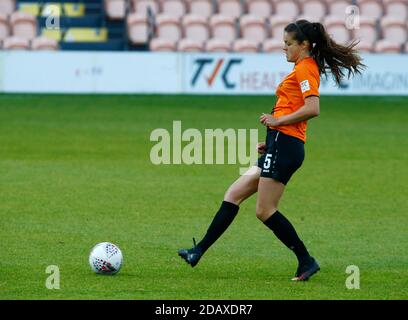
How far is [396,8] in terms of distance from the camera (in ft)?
107

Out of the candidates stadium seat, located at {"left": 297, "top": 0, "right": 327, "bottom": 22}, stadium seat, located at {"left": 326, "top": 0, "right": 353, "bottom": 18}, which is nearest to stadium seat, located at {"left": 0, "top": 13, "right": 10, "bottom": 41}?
stadium seat, located at {"left": 297, "top": 0, "right": 327, "bottom": 22}

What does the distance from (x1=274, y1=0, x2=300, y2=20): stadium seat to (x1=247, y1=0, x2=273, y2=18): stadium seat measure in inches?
8.4

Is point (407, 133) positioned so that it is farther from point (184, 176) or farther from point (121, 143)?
Result: point (184, 176)

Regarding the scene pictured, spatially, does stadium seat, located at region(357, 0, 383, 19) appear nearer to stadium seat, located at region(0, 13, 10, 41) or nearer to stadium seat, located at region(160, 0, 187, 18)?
stadium seat, located at region(160, 0, 187, 18)

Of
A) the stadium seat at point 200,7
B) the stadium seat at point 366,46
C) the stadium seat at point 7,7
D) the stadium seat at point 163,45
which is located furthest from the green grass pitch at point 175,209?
the stadium seat at point 200,7

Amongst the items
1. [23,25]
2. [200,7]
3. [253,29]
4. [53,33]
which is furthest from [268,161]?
[200,7]

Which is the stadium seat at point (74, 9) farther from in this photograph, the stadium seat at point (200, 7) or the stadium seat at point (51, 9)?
the stadium seat at point (200, 7)

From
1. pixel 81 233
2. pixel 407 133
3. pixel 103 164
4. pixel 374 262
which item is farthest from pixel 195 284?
pixel 407 133

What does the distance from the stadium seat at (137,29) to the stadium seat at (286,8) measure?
13.5 feet

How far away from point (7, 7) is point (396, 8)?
1093 centimetres

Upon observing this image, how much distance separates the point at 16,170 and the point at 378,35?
17.8 metres

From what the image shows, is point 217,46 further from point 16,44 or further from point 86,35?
point 16,44

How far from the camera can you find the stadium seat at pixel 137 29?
30.3 metres

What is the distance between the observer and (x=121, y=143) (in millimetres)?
19688
